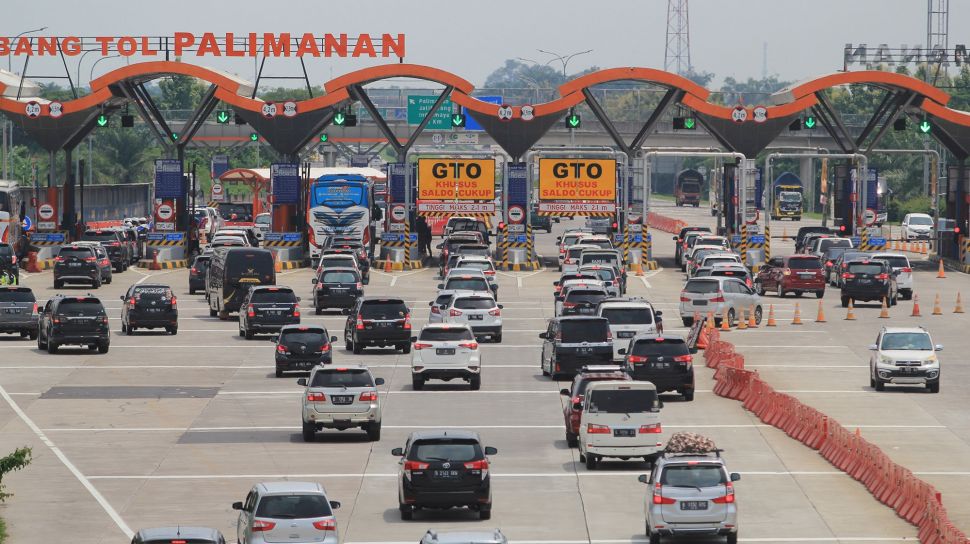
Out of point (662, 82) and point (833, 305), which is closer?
point (833, 305)

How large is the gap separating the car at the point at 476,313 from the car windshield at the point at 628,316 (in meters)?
6.21

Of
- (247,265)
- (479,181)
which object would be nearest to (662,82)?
(479,181)

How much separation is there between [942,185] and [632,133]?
25842mm

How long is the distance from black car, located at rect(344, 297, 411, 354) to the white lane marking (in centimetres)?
1048

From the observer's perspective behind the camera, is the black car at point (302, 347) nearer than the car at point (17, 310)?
Yes

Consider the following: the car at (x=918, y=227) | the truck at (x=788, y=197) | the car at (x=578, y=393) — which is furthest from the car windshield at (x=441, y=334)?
the truck at (x=788, y=197)

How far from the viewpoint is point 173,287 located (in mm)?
74438

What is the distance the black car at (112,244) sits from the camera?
3167 inches

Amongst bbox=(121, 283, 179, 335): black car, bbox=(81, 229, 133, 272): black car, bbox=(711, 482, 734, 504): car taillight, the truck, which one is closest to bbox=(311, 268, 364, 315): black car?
bbox=(121, 283, 179, 335): black car

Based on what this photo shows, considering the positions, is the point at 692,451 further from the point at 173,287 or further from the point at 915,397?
the point at 173,287

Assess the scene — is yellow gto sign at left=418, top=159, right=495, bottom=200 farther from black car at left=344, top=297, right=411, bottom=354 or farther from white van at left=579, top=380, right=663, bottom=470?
white van at left=579, top=380, right=663, bottom=470

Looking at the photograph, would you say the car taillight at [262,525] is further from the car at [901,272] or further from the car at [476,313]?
the car at [901,272]

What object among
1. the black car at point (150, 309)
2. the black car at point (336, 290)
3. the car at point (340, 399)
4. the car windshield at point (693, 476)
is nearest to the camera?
the car windshield at point (693, 476)

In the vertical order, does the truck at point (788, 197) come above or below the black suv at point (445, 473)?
above
